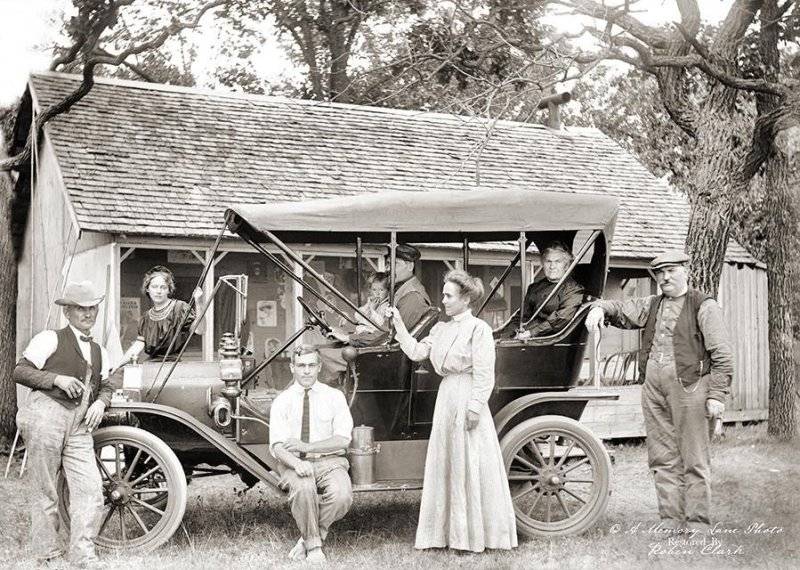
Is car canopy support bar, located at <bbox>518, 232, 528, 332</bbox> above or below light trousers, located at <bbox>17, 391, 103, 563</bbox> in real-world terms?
above

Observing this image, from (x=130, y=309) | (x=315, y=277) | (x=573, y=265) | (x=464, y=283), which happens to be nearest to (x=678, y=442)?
(x=573, y=265)

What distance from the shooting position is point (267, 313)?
13.6 meters

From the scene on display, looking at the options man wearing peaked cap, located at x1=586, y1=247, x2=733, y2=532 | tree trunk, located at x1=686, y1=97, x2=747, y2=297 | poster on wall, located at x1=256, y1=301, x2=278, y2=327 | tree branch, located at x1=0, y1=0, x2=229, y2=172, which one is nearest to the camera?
man wearing peaked cap, located at x1=586, y1=247, x2=733, y2=532

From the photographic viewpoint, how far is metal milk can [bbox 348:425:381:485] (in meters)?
6.11

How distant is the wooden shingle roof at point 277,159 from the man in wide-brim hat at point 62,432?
512 cm

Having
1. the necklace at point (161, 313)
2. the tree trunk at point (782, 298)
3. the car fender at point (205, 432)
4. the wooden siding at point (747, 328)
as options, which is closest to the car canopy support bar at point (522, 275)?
the car fender at point (205, 432)

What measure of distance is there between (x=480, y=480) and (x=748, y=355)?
1053 cm

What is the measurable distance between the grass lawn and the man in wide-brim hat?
23 centimetres

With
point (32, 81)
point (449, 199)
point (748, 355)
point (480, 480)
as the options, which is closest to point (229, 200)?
point (32, 81)

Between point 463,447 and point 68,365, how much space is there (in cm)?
240

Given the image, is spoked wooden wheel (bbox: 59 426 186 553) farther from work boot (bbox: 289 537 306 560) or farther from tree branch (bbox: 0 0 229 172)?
tree branch (bbox: 0 0 229 172)

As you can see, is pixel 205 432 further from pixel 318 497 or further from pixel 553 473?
pixel 553 473

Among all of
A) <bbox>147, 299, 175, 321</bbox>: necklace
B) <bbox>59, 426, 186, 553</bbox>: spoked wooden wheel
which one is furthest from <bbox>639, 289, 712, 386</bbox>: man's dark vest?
<bbox>147, 299, 175, 321</bbox>: necklace

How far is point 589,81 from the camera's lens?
87.1 feet
